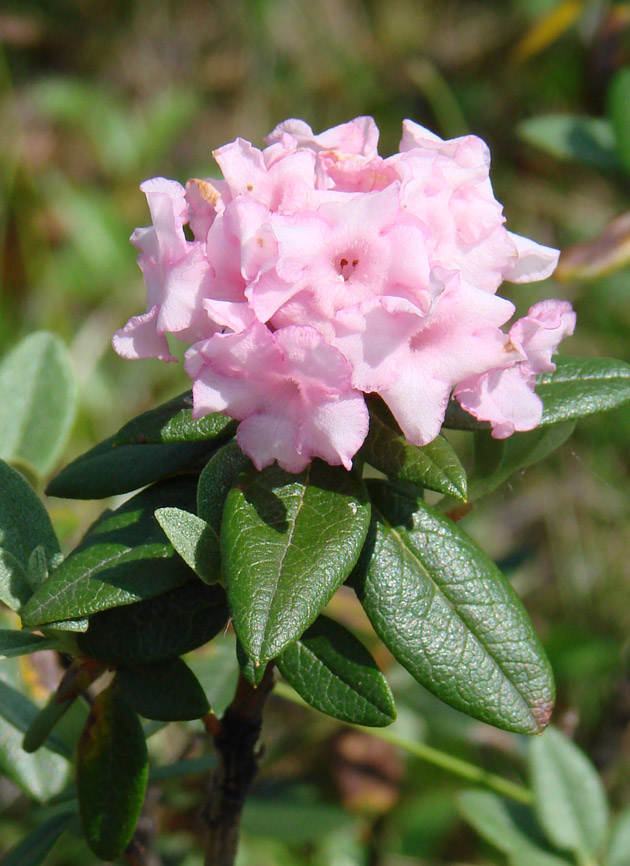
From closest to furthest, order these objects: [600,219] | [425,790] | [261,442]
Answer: [261,442] < [425,790] < [600,219]

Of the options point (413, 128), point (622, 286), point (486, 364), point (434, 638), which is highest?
point (413, 128)

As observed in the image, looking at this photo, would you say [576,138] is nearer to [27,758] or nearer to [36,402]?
[36,402]

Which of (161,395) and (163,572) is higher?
(163,572)

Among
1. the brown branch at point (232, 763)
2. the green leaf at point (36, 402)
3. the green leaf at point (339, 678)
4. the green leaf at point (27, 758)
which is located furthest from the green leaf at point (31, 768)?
the green leaf at point (339, 678)

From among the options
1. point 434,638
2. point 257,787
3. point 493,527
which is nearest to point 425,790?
point 257,787

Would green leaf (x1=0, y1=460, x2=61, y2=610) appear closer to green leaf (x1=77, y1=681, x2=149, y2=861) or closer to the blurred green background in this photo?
green leaf (x1=77, y1=681, x2=149, y2=861)

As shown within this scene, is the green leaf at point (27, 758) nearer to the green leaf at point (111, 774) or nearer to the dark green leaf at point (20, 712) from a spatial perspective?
the dark green leaf at point (20, 712)

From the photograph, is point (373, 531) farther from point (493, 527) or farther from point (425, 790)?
point (493, 527)

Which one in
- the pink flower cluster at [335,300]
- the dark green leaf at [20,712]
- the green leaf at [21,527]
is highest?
the pink flower cluster at [335,300]
